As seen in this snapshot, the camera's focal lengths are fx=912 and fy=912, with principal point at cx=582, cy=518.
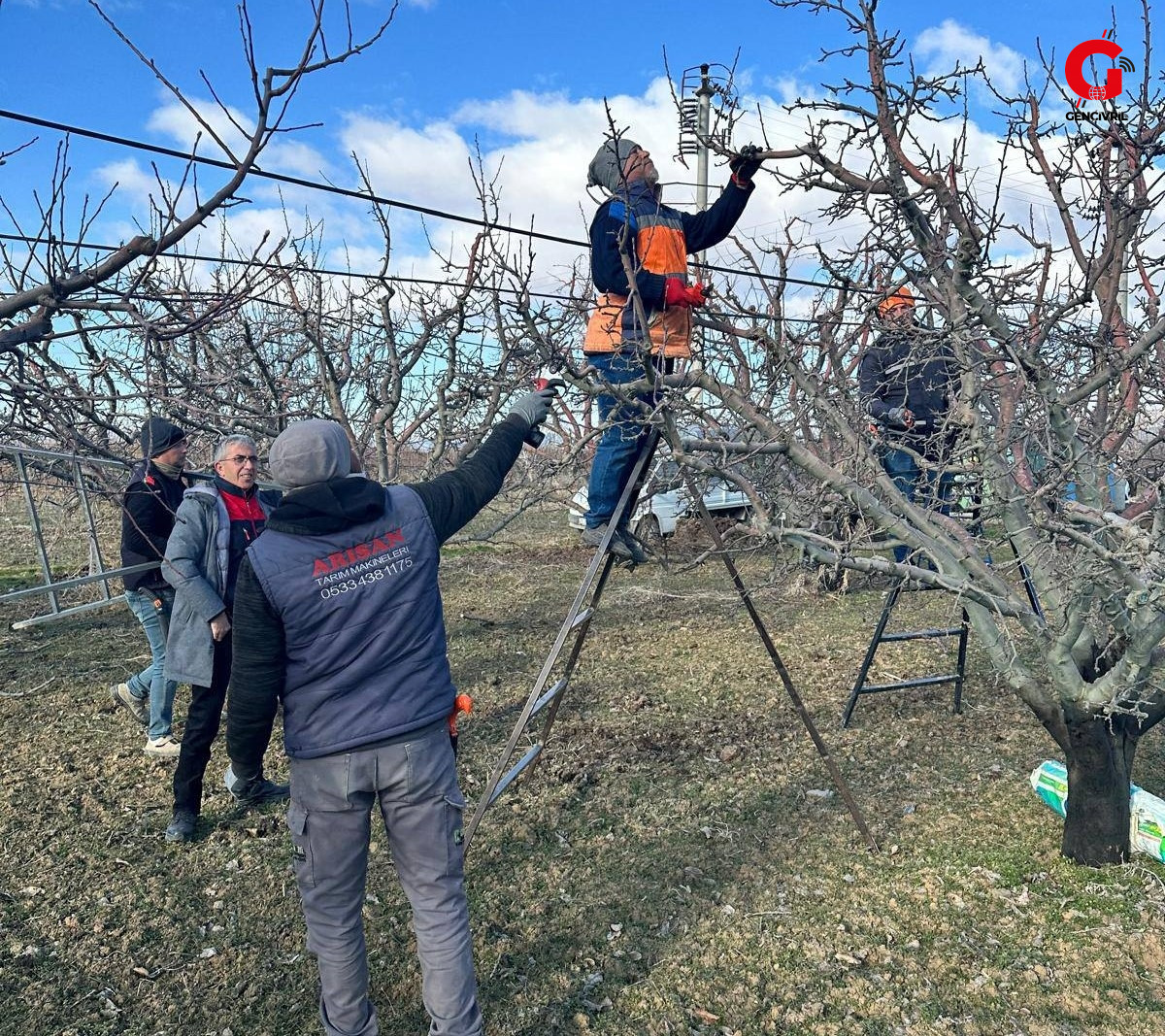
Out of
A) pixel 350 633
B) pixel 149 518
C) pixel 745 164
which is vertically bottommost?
pixel 350 633

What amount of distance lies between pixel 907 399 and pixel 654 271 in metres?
1.73

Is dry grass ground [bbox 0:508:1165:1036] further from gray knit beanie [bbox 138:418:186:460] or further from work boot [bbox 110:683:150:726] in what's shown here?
gray knit beanie [bbox 138:418:186:460]

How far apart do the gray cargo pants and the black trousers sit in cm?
174

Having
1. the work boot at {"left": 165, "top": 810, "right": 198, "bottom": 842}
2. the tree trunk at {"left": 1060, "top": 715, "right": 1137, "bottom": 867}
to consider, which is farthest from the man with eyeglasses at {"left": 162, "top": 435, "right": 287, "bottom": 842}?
the tree trunk at {"left": 1060, "top": 715, "right": 1137, "bottom": 867}

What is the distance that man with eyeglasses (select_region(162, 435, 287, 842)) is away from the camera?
4289mm

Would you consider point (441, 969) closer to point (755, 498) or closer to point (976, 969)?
point (976, 969)

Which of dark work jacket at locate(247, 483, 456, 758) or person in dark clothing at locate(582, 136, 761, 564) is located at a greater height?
person in dark clothing at locate(582, 136, 761, 564)

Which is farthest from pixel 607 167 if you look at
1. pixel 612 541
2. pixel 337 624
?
pixel 337 624

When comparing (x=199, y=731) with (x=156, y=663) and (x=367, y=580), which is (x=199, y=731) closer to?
(x=156, y=663)

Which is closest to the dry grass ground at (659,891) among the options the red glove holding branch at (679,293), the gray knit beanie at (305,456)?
the gray knit beanie at (305,456)

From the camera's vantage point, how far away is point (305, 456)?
8.90 feet

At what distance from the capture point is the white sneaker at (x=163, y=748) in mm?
5375

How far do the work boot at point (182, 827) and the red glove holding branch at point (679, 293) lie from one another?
3.31 m

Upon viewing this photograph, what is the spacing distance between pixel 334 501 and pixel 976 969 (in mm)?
2759
